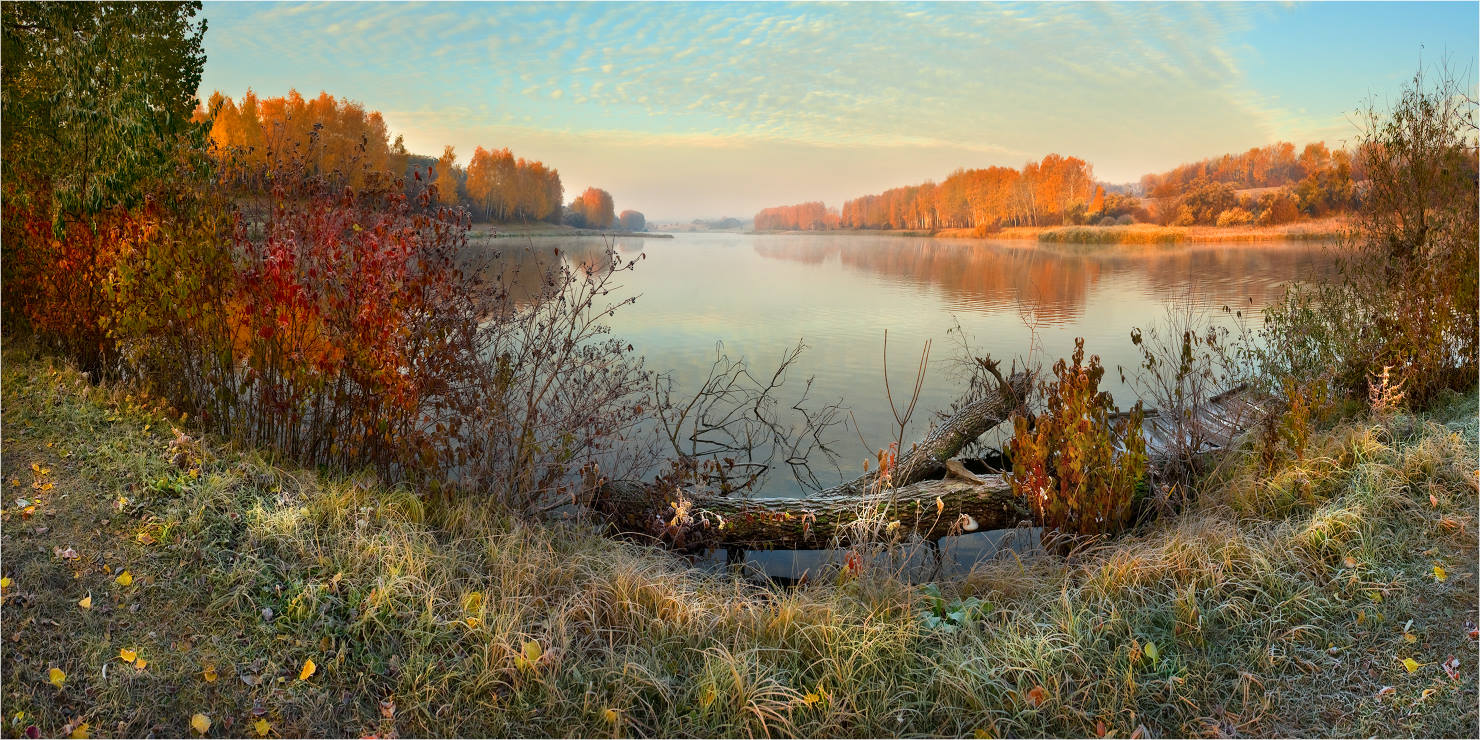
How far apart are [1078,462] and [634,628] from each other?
292 cm

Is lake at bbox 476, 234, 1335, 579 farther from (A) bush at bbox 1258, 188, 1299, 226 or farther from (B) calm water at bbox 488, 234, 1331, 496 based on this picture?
(A) bush at bbox 1258, 188, 1299, 226

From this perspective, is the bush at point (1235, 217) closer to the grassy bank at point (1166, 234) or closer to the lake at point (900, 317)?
the grassy bank at point (1166, 234)

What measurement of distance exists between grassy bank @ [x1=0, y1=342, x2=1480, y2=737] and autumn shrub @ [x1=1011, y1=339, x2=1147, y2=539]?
1.52 ft

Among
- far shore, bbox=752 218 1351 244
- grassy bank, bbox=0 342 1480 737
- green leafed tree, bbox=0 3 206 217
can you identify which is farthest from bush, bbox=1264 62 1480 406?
far shore, bbox=752 218 1351 244

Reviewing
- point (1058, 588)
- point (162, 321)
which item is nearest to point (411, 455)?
point (162, 321)

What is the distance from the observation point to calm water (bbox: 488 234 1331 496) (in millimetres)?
9281

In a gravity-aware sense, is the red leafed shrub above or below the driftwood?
above

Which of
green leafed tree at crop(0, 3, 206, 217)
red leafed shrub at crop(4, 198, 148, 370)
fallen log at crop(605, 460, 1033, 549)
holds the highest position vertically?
green leafed tree at crop(0, 3, 206, 217)

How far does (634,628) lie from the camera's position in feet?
12.3

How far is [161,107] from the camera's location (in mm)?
6152

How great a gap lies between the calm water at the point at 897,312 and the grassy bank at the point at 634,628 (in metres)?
2.23

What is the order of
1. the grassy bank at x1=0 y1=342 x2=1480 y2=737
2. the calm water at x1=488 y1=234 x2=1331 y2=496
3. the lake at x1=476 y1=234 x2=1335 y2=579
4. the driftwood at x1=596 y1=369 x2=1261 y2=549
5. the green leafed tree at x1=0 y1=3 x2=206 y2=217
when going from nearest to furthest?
the grassy bank at x1=0 y1=342 x2=1480 y2=737 < the driftwood at x1=596 y1=369 x2=1261 y2=549 < the green leafed tree at x1=0 y1=3 x2=206 y2=217 < the lake at x1=476 y1=234 x2=1335 y2=579 < the calm water at x1=488 y1=234 x2=1331 y2=496

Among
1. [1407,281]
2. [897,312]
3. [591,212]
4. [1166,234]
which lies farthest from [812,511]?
[591,212]

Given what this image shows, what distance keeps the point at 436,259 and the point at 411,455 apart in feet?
4.04
